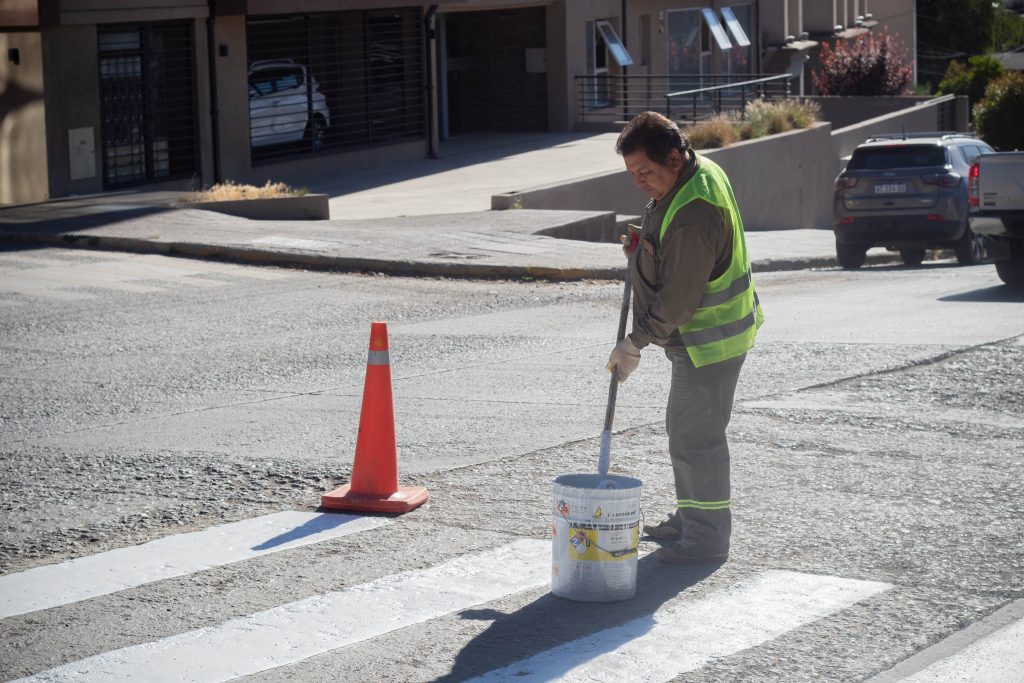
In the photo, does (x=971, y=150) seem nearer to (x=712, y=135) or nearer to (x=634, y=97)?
(x=712, y=135)

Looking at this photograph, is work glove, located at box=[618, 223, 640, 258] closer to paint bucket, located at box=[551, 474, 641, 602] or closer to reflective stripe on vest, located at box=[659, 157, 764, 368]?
reflective stripe on vest, located at box=[659, 157, 764, 368]

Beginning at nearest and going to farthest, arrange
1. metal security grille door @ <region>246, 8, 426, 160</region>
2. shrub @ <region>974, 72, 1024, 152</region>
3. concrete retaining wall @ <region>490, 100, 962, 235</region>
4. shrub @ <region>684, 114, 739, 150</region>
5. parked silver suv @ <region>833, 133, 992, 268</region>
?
parked silver suv @ <region>833, 133, 992, 268</region>, concrete retaining wall @ <region>490, 100, 962, 235</region>, metal security grille door @ <region>246, 8, 426, 160</region>, shrub @ <region>684, 114, 739, 150</region>, shrub @ <region>974, 72, 1024, 152</region>

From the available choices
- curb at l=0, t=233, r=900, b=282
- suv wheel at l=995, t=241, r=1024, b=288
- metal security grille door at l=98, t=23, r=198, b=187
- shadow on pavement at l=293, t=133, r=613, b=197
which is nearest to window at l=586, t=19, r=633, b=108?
shadow on pavement at l=293, t=133, r=613, b=197

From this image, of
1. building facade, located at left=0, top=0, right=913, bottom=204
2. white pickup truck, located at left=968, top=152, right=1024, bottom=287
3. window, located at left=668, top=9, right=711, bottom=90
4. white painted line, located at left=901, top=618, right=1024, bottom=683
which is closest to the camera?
white painted line, located at left=901, top=618, right=1024, bottom=683

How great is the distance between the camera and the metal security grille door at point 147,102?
23.2 metres

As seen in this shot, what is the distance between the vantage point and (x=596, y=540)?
214 inches

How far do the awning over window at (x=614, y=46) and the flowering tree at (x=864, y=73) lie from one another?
10.3 metres

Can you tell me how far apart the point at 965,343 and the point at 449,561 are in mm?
6297

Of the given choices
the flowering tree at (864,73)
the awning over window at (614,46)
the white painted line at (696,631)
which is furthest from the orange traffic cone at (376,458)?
the flowering tree at (864,73)

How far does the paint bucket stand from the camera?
5438mm

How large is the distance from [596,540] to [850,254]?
15465 millimetres

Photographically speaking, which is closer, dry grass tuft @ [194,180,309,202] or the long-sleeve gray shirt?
the long-sleeve gray shirt

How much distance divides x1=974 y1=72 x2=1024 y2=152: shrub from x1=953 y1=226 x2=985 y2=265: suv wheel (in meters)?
19.5

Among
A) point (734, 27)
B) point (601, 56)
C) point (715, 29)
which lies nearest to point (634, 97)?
Answer: point (601, 56)
